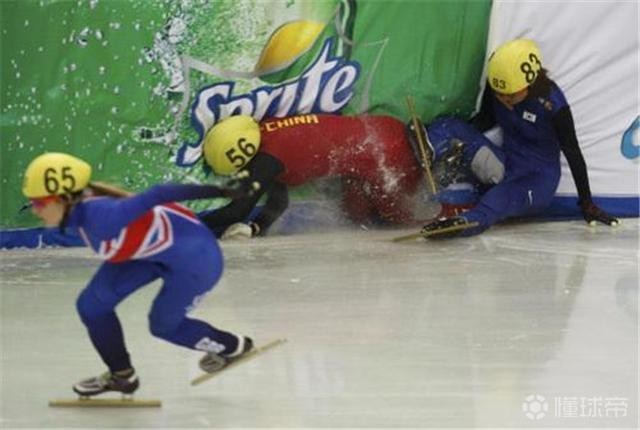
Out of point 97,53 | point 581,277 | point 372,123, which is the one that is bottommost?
point 581,277

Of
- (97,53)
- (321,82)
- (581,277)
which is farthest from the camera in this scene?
(321,82)

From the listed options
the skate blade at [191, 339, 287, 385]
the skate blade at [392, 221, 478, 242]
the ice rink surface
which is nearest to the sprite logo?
the ice rink surface

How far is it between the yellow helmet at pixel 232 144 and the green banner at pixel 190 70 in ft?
0.39

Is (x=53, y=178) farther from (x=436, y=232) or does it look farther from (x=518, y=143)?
(x=518, y=143)

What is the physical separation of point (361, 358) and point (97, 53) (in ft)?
7.09

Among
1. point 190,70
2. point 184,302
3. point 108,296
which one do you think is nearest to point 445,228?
point 190,70

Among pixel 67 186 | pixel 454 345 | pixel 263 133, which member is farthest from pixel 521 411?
pixel 263 133

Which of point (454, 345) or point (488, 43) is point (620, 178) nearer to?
point (488, 43)

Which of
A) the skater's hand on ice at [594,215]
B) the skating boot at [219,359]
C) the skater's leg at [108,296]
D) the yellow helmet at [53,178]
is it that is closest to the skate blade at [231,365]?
the skating boot at [219,359]

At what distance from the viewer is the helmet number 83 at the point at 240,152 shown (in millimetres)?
5930

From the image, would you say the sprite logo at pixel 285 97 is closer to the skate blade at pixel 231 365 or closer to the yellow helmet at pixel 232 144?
the yellow helmet at pixel 232 144

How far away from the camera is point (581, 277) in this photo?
5375mm

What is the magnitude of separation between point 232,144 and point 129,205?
233cm

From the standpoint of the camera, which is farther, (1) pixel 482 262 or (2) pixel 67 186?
(1) pixel 482 262
